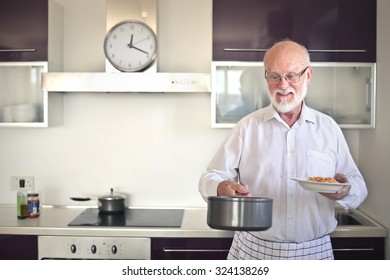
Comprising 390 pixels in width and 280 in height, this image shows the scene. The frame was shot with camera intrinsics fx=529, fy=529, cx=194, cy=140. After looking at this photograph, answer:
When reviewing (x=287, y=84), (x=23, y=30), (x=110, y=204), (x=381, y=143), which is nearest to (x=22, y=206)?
(x=110, y=204)

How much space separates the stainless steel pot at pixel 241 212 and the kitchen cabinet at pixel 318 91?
61cm

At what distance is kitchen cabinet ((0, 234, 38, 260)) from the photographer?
4.78 ft

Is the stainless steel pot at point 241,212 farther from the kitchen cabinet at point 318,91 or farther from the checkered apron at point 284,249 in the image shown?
the kitchen cabinet at point 318,91

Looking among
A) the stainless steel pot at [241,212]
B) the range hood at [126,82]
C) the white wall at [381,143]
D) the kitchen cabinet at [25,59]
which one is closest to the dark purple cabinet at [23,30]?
the kitchen cabinet at [25,59]

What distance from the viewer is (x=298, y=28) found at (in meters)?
1.52

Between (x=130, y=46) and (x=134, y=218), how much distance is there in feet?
1.69

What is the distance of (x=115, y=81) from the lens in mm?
1513

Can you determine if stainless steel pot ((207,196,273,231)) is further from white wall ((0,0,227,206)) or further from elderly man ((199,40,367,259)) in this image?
white wall ((0,0,227,206))

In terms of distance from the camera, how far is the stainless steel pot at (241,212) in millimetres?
948

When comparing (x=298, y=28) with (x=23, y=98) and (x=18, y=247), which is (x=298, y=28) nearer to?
(x=23, y=98)

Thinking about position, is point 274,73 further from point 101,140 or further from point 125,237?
point 101,140

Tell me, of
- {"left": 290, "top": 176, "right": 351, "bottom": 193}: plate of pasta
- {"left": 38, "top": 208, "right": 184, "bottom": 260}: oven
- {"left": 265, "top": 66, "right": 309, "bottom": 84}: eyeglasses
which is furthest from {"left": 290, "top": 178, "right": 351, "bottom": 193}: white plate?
{"left": 38, "top": 208, "right": 184, "bottom": 260}: oven

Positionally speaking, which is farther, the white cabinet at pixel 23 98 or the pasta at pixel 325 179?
the white cabinet at pixel 23 98

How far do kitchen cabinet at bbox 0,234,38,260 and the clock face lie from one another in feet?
1.82
